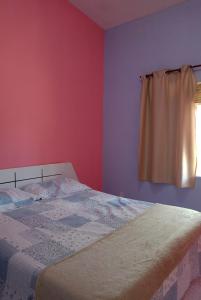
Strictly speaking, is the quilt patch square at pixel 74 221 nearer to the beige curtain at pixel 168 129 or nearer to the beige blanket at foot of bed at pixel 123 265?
the beige blanket at foot of bed at pixel 123 265

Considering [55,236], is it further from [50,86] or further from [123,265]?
[50,86]

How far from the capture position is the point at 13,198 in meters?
2.06

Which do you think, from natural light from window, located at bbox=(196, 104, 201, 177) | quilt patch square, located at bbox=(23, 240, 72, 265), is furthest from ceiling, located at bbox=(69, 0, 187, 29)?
quilt patch square, located at bbox=(23, 240, 72, 265)

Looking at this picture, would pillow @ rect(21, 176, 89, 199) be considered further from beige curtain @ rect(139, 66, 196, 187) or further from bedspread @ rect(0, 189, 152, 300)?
beige curtain @ rect(139, 66, 196, 187)

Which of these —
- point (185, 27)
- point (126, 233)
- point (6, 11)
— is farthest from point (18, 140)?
point (185, 27)

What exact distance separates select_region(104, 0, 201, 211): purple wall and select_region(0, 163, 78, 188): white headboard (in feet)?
2.83

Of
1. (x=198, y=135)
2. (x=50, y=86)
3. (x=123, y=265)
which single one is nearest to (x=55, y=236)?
(x=123, y=265)

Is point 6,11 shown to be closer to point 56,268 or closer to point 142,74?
point 142,74

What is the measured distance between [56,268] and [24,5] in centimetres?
253

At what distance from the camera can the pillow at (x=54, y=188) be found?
232cm

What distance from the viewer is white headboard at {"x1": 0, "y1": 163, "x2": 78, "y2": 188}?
2.33 meters

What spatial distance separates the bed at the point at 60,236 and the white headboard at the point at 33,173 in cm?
1

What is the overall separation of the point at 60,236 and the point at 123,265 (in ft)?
1.63

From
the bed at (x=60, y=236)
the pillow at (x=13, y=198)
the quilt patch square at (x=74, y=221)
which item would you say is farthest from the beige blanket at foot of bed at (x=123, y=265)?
the pillow at (x=13, y=198)
